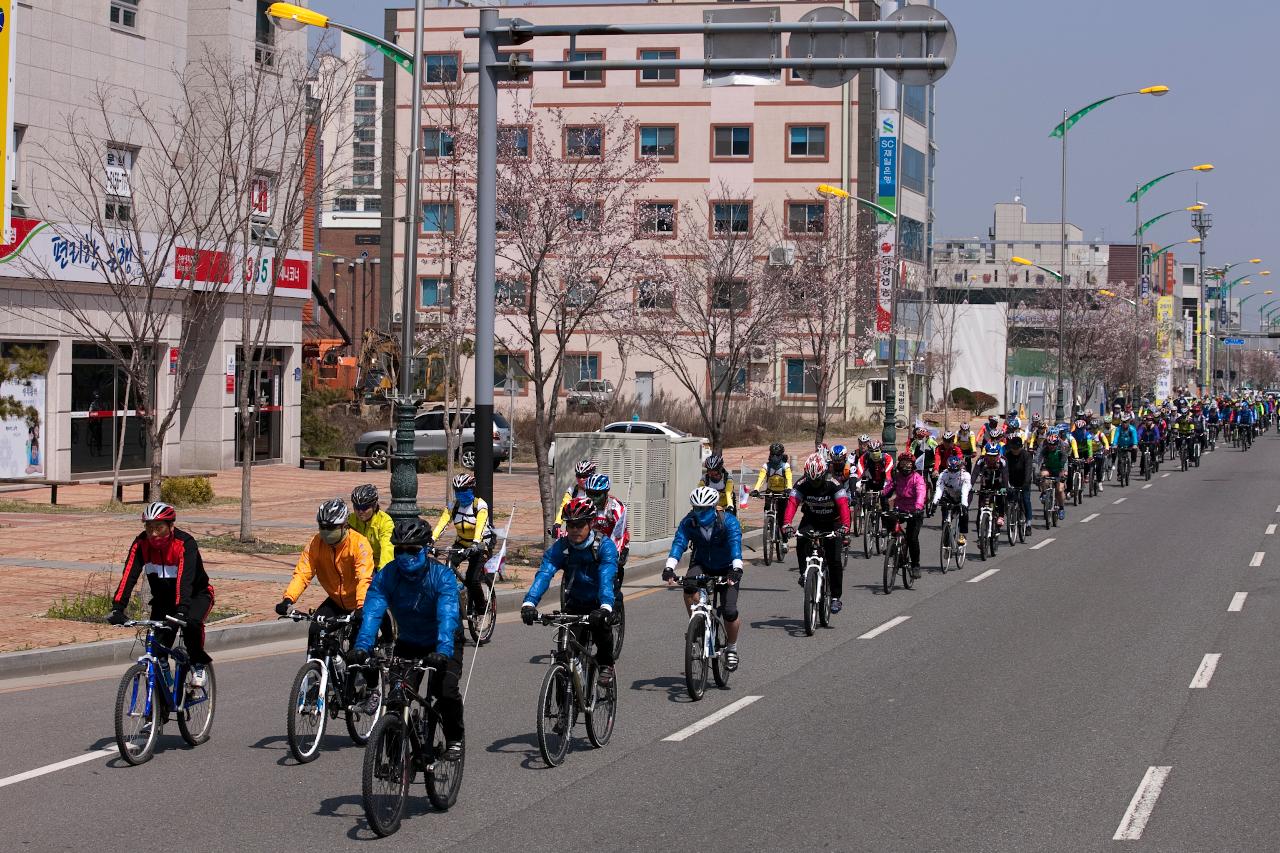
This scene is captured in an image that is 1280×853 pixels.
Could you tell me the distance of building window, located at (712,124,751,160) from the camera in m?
67.8

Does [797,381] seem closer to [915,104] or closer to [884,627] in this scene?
[915,104]

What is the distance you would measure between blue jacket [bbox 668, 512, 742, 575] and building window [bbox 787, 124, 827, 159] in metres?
56.5

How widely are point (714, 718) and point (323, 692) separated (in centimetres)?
308

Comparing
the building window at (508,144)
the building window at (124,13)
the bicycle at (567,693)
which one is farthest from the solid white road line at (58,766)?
the building window at (124,13)

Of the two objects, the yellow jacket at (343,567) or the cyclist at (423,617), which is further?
the yellow jacket at (343,567)

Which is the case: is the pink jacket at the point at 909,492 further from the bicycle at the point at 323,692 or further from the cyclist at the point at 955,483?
the bicycle at the point at 323,692

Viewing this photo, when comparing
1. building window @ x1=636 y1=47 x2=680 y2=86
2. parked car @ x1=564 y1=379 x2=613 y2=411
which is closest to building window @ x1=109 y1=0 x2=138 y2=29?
parked car @ x1=564 y1=379 x2=613 y2=411

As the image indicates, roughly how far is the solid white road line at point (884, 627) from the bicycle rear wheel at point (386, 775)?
8398 mm

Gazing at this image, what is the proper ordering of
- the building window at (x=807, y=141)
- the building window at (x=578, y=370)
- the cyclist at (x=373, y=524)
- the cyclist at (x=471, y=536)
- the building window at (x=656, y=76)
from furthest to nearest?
the building window at (x=807, y=141), the building window at (x=656, y=76), the building window at (x=578, y=370), the cyclist at (x=471, y=536), the cyclist at (x=373, y=524)

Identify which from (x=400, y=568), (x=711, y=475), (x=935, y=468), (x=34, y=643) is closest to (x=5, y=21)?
(x=34, y=643)

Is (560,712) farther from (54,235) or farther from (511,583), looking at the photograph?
(54,235)

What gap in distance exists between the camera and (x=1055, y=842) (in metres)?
Answer: 8.11

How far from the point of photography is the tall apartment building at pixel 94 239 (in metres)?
31.1

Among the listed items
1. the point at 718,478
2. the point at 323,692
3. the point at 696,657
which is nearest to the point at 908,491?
the point at 718,478
